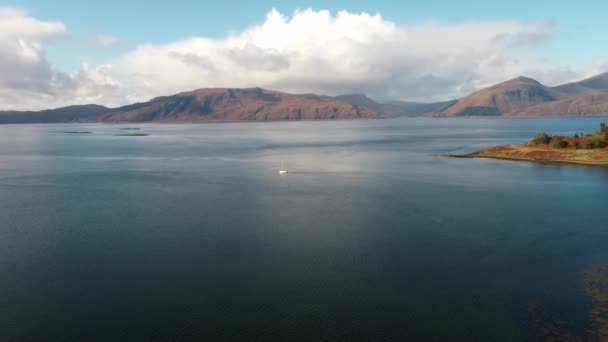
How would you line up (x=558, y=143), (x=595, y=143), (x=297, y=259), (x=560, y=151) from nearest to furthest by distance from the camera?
1. (x=297, y=259)
2. (x=595, y=143)
3. (x=560, y=151)
4. (x=558, y=143)

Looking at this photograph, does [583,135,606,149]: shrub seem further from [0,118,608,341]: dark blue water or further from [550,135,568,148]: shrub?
[0,118,608,341]: dark blue water

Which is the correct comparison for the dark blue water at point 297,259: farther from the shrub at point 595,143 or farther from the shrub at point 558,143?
the shrub at point 558,143

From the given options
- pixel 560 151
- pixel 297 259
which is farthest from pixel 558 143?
pixel 297 259

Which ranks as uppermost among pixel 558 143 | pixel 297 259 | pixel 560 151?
pixel 558 143

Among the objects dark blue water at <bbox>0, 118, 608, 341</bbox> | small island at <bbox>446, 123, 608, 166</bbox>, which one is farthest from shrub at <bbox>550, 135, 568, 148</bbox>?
dark blue water at <bbox>0, 118, 608, 341</bbox>

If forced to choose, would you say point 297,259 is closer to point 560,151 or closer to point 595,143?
point 560,151
